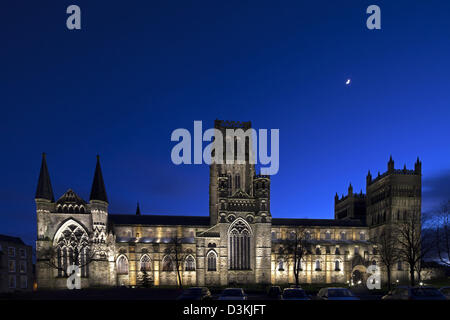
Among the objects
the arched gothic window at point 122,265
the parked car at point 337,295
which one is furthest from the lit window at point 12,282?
the parked car at point 337,295

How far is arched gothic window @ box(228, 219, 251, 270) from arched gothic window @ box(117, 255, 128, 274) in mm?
21543

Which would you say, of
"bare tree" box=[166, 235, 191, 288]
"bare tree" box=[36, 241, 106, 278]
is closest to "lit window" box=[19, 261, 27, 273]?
"bare tree" box=[36, 241, 106, 278]

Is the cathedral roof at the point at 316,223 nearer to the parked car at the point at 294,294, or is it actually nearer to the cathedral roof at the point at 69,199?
the cathedral roof at the point at 69,199

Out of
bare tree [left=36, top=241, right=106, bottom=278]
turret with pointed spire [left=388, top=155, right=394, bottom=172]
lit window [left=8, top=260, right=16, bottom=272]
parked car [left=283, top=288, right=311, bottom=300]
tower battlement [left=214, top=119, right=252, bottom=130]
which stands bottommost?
lit window [left=8, top=260, right=16, bottom=272]

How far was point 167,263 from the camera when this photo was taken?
8912cm

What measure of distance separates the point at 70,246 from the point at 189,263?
79.4 feet

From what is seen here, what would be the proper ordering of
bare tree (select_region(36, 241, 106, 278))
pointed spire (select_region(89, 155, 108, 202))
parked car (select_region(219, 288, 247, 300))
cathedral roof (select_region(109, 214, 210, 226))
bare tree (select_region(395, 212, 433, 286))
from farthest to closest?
1. cathedral roof (select_region(109, 214, 210, 226))
2. pointed spire (select_region(89, 155, 108, 202))
3. bare tree (select_region(36, 241, 106, 278))
4. bare tree (select_region(395, 212, 433, 286))
5. parked car (select_region(219, 288, 247, 300))

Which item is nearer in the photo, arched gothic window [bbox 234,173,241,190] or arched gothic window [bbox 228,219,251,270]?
arched gothic window [bbox 228,219,251,270]

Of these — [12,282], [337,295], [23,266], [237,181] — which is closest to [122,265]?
[23,266]

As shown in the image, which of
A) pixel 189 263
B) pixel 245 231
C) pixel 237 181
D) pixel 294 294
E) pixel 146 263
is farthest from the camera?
pixel 237 181

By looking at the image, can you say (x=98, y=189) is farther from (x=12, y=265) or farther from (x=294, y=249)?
(x=294, y=249)

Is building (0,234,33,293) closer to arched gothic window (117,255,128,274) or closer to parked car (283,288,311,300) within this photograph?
arched gothic window (117,255,128,274)

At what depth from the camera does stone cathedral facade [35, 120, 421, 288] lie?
81.9m

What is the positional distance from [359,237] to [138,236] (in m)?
53.1
